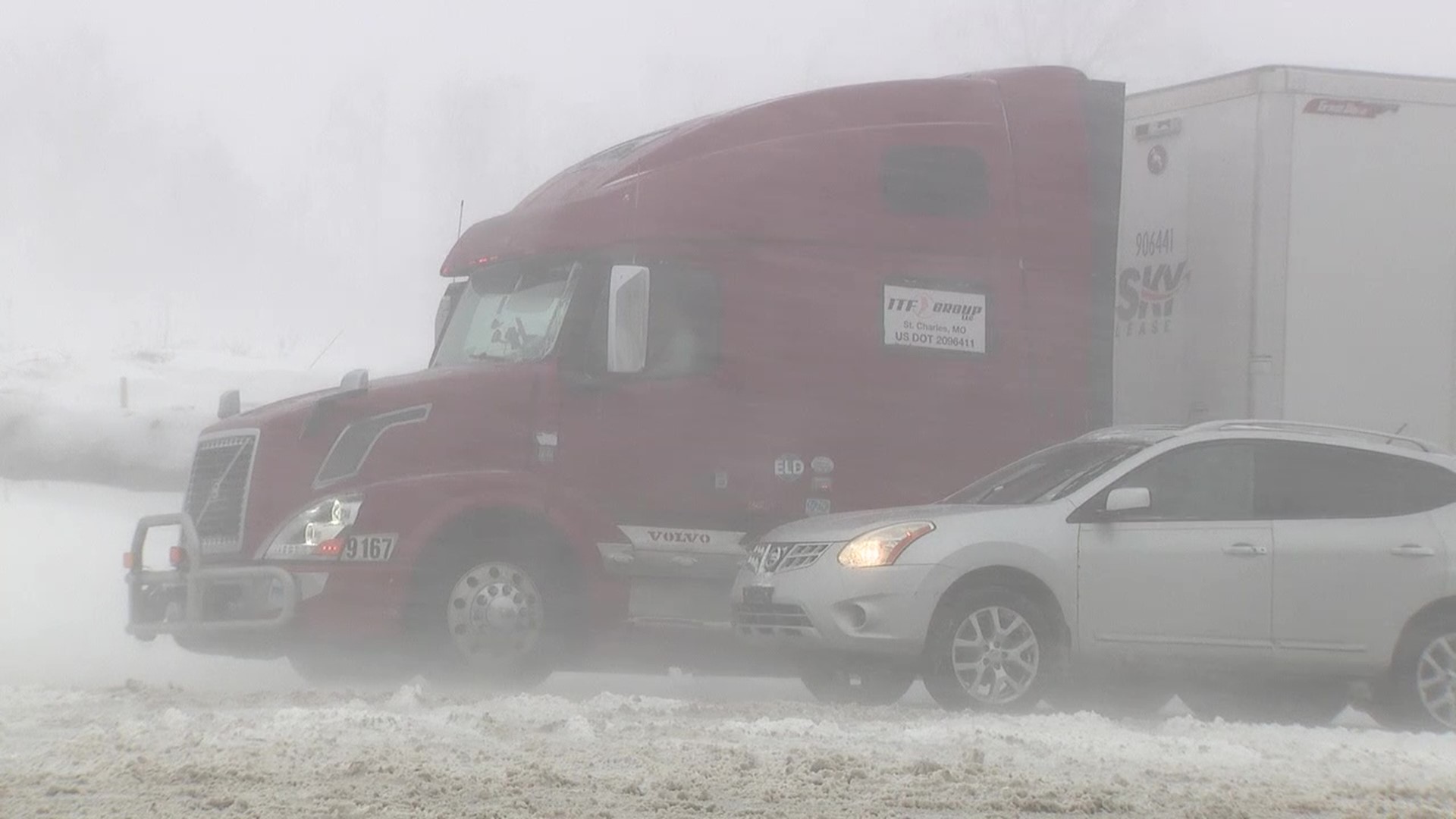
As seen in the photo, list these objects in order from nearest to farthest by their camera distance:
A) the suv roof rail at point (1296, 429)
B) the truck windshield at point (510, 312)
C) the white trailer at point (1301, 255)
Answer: the suv roof rail at point (1296, 429), the truck windshield at point (510, 312), the white trailer at point (1301, 255)

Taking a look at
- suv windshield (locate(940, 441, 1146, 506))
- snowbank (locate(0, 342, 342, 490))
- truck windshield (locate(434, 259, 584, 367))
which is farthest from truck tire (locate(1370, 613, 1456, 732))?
snowbank (locate(0, 342, 342, 490))

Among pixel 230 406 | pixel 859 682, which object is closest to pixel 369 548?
pixel 230 406

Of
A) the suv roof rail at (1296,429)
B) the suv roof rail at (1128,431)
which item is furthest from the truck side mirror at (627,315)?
the suv roof rail at (1296,429)

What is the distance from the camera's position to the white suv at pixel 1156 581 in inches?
383

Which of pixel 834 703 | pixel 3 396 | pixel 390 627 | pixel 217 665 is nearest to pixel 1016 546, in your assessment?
pixel 834 703

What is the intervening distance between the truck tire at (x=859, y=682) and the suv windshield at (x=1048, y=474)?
1108 millimetres

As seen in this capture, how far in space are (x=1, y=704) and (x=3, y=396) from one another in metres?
16.0

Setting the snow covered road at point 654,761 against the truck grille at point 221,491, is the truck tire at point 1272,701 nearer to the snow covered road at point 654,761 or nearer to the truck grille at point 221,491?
the snow covered road at point 654,761

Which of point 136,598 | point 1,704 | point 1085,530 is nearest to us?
point 1,704

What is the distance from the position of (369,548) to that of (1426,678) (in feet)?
18.0

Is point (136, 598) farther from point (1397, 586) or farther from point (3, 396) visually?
point (3, 396)

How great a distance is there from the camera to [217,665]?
1265 cm

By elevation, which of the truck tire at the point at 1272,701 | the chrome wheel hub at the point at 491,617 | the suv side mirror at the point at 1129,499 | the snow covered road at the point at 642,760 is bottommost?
the truck tire at the point at 1272,701

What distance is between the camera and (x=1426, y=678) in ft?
32.9
